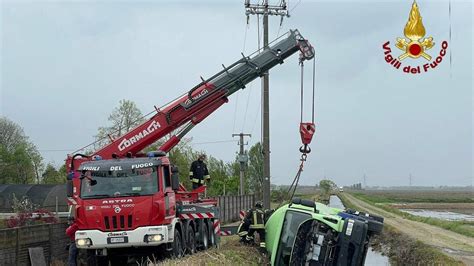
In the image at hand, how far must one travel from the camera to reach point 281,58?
17.3 metres

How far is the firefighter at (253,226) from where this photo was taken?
47.9 feet

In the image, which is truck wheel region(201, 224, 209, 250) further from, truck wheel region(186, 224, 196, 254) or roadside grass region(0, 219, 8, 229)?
roadside grass region(0, 219, 8, 229)

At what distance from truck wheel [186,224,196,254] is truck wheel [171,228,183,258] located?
0.70 metres

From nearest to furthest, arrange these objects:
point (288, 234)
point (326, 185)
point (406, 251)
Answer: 1. point (288, 234)
2. point (406, 251)
3. point (326, 185)

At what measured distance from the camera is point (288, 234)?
11.1 m

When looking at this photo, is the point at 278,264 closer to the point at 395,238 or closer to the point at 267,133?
the point at 267,133

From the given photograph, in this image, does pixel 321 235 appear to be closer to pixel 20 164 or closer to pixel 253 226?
pixel 253 226

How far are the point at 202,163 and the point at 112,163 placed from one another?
4.82 m

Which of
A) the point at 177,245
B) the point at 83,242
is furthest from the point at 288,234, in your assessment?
the point at 83,242

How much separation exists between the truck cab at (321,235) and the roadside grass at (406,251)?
5616 millimetres

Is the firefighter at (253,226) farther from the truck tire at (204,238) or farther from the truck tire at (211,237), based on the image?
A: the truck tire at (211,237)

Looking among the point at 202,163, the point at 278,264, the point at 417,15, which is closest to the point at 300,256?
the point at 278,264

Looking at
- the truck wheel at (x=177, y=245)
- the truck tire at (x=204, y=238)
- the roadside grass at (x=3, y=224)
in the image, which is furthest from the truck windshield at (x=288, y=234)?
the roadside grass at (x=3, y=224)

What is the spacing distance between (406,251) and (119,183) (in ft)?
44.7
